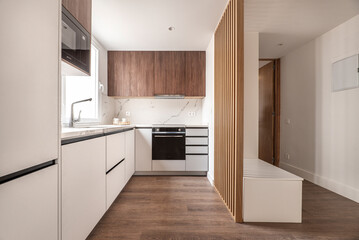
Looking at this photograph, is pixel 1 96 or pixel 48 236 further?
pixel 48 236

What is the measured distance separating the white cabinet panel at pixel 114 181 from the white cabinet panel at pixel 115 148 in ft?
0.32

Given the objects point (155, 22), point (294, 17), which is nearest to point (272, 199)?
point (294, 17)

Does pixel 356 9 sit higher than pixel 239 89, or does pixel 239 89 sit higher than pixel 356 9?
pixel 356 9

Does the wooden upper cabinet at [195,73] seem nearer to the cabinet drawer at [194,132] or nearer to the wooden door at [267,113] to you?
the cabinet drawer at [194,132]

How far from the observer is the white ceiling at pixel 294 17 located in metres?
2.27

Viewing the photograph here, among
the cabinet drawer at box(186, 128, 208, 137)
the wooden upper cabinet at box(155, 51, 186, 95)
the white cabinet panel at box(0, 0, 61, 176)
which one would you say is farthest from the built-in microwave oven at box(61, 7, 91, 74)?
the cabinet drawer at box(186, 128, 208, 137)

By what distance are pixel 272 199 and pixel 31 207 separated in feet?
6.54

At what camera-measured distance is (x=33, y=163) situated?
92 centimetres

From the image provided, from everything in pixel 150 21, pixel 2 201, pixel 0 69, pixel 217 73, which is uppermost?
pixel 150 21

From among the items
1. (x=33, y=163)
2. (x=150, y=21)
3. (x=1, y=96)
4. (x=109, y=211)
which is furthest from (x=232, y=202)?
(x=150, y=21)

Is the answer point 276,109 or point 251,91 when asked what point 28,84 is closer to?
point 251,91

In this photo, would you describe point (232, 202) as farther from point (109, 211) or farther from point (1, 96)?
point (1, 96)

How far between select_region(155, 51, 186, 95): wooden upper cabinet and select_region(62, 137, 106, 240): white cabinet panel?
2.16 m

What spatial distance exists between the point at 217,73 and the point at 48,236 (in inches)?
99.6
